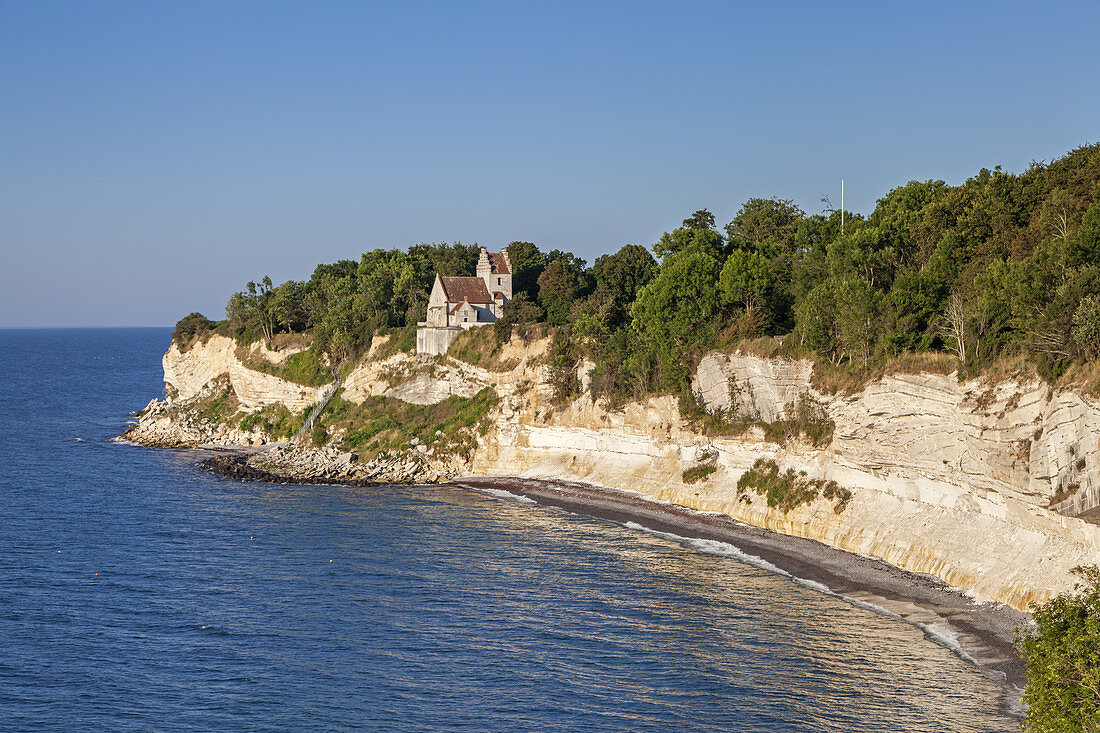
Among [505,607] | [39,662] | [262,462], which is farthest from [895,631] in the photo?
[262,462]

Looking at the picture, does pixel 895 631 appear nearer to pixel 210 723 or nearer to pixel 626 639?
pixel 626 639

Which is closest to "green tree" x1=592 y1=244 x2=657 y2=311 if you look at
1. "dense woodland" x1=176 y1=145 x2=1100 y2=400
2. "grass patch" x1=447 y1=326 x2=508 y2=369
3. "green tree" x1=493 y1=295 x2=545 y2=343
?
"dense woodland" x1=176 y1=145 x2=1100 y2=400

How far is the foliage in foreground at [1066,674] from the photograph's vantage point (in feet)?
87.7

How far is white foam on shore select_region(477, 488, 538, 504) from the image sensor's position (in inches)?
2970

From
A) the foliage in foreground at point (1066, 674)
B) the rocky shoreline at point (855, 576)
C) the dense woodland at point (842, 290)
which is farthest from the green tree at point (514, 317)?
the foliage in foreground at point (1066, 674)

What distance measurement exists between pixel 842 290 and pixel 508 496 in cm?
3309

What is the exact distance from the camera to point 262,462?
93.3 m

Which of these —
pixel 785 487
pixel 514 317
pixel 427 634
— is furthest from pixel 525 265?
pixel 427 634

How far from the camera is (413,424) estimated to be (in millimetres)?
92875

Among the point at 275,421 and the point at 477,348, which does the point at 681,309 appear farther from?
the point at 275,421

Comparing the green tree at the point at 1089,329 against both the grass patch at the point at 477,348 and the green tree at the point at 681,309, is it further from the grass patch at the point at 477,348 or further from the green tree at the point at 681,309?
the grass patch at the point at 477,348

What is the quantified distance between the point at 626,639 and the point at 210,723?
1955 centimetres

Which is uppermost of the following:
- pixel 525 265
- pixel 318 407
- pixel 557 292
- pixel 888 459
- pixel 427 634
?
pixel 525 265

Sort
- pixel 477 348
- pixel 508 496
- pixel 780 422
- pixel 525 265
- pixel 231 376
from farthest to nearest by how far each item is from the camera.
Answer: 1. pixel 231 376
2. pixel 525 265
3. pixel 477 348
4. pixel 508 496
5. pixel 780 422
